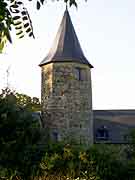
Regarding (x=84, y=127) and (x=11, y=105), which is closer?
(x=11, y=105)

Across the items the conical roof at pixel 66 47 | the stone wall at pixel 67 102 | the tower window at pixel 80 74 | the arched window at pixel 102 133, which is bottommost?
the arched window at pixel 102 133

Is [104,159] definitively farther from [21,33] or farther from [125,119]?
[125,119]

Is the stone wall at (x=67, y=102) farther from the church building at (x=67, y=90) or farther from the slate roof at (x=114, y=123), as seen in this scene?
the slate roof at (x=114, y=123)

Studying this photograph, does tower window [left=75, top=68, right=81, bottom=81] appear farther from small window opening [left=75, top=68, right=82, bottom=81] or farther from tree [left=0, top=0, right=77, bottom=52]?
tree [left=0, top=0, right=77, bottom=52]

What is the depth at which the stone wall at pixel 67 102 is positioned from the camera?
33.1 m

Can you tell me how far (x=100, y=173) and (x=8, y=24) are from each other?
1482cm

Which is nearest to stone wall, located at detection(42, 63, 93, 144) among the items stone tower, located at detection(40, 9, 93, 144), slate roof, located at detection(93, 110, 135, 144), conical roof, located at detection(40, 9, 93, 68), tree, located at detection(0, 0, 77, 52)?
stone tower, located at detection(40, 9, 93, 144)

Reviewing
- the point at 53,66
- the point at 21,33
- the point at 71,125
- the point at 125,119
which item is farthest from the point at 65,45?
the point at 21,33

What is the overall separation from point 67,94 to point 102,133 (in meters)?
8.08

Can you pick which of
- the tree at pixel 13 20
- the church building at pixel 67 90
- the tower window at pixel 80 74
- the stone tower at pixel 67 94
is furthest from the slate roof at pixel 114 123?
the tree at pixel 13 20

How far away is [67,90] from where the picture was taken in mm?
33469

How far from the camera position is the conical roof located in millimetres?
34250

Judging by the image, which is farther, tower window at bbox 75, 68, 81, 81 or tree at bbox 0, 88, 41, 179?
tower window at bbox 75, 68, 81, 81

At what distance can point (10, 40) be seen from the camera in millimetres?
2543
